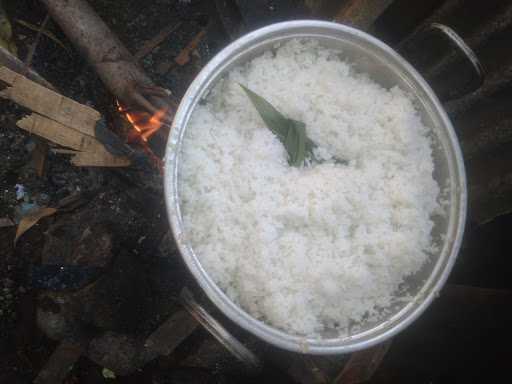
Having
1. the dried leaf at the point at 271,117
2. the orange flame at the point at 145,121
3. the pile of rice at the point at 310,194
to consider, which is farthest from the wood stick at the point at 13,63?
the dried leaf at the point at 271,117

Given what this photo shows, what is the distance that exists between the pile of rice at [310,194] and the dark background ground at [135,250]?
3.19 feet

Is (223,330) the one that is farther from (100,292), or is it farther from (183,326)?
(100,292)

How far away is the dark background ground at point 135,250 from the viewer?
3.19 metres

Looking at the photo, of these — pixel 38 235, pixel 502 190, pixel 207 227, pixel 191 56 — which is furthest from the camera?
pixel 191 56

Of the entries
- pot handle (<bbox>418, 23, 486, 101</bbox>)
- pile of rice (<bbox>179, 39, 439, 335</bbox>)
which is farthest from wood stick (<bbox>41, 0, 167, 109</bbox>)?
pot handle (<bbox>418, 23, 486, 101</bbox>)

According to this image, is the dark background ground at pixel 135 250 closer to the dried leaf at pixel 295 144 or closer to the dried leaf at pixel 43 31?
the dried leaf at pixel 43 31

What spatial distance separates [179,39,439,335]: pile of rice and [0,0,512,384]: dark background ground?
0.97 m

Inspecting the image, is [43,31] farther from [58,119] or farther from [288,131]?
[288,131]

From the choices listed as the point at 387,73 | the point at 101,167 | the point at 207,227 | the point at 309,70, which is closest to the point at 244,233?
the point at 207,227

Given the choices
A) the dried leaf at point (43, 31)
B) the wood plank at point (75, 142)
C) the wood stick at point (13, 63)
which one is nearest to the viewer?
the wood stick at point (13, 63)

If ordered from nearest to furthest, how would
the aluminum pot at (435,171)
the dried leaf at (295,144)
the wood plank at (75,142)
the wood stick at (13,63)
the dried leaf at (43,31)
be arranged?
the aluminum pot at (435,171) < the dried leaf at (295,144) < the wood stick at (13,63) < the wood plank at (75,142) < the dried leaf at (43,31)

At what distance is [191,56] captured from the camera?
3619 mm

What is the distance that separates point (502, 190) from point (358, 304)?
1.39 m

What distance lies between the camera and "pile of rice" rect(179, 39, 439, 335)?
2395 millimetres
